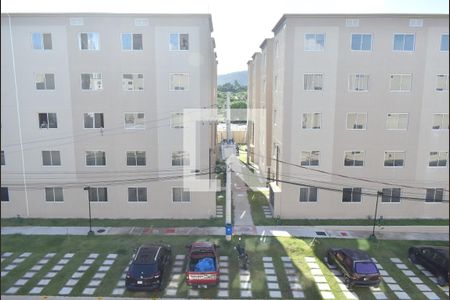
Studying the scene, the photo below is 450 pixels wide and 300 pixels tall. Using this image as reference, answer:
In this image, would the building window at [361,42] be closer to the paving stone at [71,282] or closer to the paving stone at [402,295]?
the paving stone at [402,295]

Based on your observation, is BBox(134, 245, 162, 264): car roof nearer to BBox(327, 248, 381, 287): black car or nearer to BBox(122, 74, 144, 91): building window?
BBox(327, 248, 381, 287): black car

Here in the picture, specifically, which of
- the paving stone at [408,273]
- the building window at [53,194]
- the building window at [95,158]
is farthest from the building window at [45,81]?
the paving stone at [408,273]

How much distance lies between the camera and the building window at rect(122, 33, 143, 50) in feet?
72.4

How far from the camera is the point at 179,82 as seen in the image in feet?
74.1

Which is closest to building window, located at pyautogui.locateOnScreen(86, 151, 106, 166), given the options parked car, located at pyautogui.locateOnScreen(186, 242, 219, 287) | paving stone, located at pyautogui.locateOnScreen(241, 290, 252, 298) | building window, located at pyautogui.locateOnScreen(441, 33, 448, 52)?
parked car, located at pyautogui.locateOnScreen(186, 242, 219, 287)

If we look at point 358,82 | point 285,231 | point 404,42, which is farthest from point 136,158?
point 404,42

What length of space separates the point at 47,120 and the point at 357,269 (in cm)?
2056

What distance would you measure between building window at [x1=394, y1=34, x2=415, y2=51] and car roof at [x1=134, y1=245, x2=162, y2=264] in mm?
19042

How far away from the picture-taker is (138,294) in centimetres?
1518

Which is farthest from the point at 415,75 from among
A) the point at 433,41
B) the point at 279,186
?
the point at 279,186

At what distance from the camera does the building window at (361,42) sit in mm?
22078

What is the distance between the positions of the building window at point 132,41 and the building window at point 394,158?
58.3ft

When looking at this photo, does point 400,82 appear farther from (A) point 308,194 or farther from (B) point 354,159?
(A) point 308,194

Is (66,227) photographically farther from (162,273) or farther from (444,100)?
(444,100)
